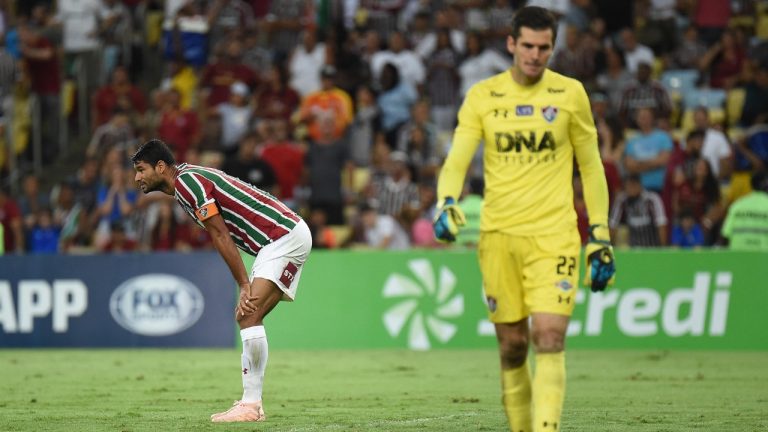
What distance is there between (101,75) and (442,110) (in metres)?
6.96

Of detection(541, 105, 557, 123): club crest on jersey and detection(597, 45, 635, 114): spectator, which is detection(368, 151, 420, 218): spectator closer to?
detection(597, 45, 635, 114): spectator

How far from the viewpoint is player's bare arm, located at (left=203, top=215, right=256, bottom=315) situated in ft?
33.6

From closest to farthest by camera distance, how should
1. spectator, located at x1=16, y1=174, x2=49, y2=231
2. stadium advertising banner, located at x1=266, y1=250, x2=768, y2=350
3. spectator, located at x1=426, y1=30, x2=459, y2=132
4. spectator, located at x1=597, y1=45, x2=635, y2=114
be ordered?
stadium advertising banner, located at x1=266, y1=250, x2=768, y2=350, spectator, located at x1=16, y1=174, x2=49, y2=231, spectator, located at x1=597, y1=45, x2=635, y2=114, spectator, located at x1=426, y1=30, x2=459, y2=132

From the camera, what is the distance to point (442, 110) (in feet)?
74.8

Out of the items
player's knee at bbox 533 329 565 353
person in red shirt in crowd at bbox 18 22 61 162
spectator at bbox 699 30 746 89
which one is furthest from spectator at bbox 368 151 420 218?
player's knee at bbox 533 329 565 353

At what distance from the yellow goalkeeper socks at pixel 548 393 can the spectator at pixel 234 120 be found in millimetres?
14877

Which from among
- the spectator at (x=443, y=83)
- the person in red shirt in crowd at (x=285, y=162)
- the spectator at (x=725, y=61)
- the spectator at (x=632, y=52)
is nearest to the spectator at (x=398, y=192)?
the person in red shirt in crowd at (x=285, y=162)

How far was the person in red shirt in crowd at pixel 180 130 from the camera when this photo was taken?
22844mm

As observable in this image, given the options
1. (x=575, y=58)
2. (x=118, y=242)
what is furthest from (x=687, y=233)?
(x=118, y=242)

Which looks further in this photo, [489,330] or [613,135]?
[613,135]

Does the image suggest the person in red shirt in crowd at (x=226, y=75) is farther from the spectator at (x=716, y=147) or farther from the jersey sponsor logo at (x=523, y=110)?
the jersey sponsor logo at (x=523, y=110)

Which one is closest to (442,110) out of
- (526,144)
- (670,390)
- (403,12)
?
(403,12)

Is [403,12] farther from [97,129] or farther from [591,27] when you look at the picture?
[97,129]

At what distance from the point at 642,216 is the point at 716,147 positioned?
83.0 inches
